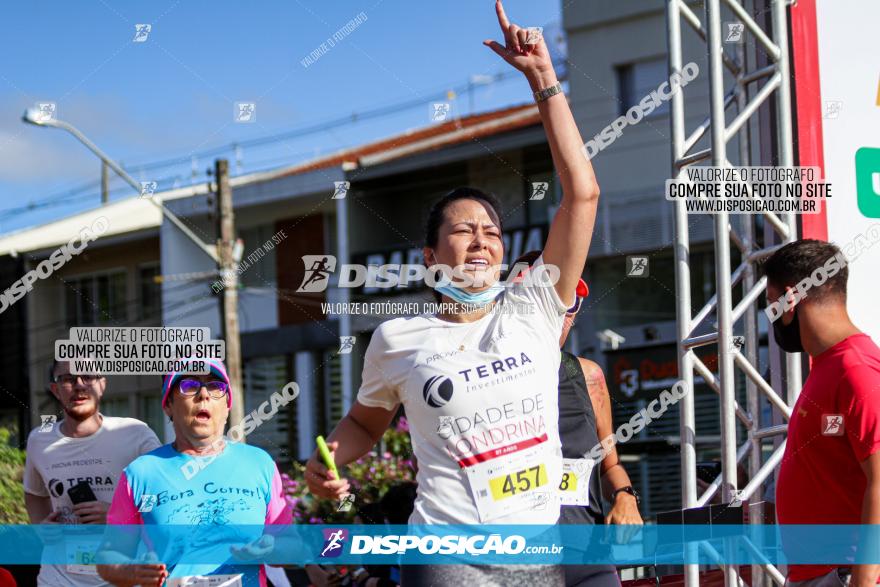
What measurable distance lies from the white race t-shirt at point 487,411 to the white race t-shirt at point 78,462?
240 centimetres

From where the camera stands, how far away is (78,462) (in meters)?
5.09

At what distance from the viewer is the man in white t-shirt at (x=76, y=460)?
16.0 feet

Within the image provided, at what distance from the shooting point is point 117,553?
3.72m

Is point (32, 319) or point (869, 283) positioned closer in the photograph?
point (869, 283)

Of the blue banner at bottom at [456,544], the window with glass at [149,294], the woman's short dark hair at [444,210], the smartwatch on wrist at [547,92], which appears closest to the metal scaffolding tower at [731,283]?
the blue banner at bottom at [456,544]

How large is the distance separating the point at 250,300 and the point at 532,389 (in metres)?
20.8

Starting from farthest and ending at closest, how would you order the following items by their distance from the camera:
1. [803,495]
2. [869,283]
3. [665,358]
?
[665,358], [869,283], [803,495]

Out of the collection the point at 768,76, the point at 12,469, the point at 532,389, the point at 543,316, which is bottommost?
the point at 12,469

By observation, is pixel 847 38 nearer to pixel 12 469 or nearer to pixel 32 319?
pixel 12 469

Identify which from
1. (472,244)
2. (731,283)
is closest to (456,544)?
(472,244)

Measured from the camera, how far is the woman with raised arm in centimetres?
288

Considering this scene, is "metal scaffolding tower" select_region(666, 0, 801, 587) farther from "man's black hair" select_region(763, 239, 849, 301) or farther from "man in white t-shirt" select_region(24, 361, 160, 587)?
"man in white t-shirt" select_region(24, 361, 160, 587)

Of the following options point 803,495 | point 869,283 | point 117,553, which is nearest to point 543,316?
point 803,495

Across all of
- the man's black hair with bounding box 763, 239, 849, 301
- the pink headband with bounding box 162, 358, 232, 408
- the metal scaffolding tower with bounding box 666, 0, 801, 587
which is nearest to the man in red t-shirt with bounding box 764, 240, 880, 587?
the man's black hair with bounding box 763, 239, 849, 301
